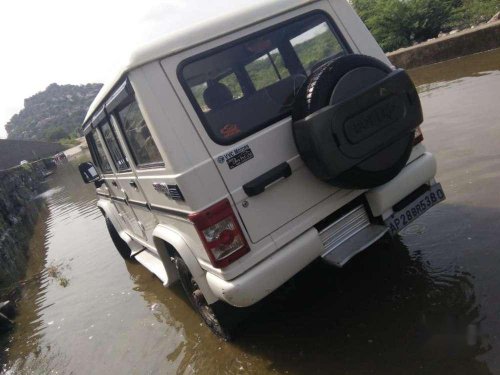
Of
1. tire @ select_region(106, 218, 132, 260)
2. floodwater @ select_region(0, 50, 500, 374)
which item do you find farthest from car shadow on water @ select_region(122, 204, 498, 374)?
tire @ select_region(106, 218, 132, 260)

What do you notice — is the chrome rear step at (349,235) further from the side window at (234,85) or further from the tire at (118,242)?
the tire at (118,242)

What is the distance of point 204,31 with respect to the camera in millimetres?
2711

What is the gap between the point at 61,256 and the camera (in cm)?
848

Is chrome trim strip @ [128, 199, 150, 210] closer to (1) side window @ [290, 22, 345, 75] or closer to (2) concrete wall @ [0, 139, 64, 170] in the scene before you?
(1) side window @ [290, 22, 345, 75]

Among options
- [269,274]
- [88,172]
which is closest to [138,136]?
[269,274]

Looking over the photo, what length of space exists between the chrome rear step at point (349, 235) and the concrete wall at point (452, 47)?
9.19m

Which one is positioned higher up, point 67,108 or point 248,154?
point 67,108

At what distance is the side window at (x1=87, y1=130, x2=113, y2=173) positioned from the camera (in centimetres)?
497

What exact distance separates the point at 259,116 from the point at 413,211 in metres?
1.44

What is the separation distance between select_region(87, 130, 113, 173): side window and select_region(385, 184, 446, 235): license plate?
3363mm

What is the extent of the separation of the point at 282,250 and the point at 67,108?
654 ft

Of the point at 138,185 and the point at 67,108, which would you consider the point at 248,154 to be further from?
the point at 67,108

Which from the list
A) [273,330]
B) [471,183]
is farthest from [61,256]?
[471,183]

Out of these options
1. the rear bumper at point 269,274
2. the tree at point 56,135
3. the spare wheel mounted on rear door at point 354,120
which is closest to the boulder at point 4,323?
the rear bumper at point 269,274
